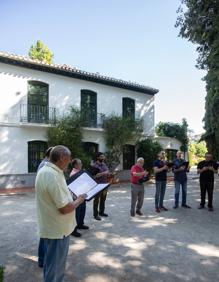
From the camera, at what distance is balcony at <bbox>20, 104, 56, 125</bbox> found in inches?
697

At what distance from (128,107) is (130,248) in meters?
17.0

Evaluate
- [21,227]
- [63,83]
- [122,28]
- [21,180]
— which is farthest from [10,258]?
[63,83]

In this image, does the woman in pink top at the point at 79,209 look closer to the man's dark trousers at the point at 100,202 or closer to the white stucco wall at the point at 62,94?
the man's dark trousers at the point at 100,202

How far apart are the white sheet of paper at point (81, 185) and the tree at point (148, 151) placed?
656 inches

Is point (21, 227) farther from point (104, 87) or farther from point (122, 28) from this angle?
point (104, 87)

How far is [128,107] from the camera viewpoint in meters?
22.5

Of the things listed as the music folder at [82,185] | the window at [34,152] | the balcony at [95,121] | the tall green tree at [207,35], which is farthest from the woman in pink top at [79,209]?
the balcony at [95,121]

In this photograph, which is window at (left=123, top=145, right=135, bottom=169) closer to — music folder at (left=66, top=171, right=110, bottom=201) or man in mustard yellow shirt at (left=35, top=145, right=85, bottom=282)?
music folder at (left=66, top=171, right=110, bottom=201)

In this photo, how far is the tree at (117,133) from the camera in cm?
1992

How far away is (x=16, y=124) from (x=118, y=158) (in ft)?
22.6

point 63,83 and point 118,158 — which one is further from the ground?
point 63,83

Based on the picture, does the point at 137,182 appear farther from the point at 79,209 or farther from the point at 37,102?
the point at 37,102

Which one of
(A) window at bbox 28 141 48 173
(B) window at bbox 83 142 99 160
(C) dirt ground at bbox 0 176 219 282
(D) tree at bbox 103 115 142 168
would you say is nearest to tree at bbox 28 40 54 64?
(D) tree at bbox 103 115 142 168

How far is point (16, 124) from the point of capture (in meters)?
17.4
